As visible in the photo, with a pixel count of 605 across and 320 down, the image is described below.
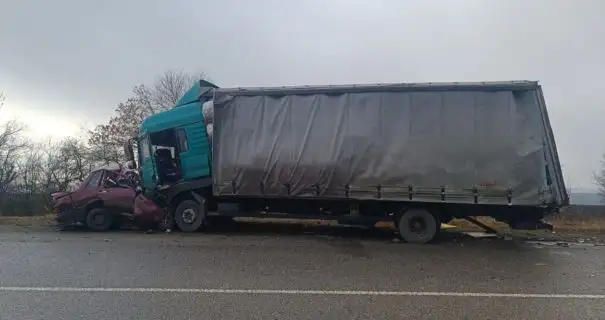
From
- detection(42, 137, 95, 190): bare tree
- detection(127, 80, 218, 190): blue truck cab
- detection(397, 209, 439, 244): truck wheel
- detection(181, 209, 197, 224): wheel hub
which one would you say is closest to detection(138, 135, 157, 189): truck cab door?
detection(127, 80, 218, 190): blue truck cab

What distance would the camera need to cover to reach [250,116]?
11500mm

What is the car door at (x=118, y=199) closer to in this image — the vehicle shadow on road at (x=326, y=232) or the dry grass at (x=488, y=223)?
the vehicle shadow on road at (x=326, y=232)

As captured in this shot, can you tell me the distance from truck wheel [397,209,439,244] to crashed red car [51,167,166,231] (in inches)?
236

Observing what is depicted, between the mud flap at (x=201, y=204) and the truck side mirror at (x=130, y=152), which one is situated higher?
the truck side mirror at (x=130, y=152)

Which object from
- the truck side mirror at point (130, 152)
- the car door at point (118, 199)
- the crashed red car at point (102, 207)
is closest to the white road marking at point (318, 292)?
the crashed red car at point (102, 207)

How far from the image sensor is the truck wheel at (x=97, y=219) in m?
12.6

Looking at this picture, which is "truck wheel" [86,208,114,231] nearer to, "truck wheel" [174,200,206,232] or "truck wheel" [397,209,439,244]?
"truck wheel" [174,200,206,232]

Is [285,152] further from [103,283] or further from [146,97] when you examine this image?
[146,97]

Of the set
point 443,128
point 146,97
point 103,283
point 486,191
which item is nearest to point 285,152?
point 443,128

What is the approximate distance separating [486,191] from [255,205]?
17.3 feet

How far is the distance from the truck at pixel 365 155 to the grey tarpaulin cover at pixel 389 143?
2 centimetres

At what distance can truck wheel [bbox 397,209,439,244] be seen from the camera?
10.7 m

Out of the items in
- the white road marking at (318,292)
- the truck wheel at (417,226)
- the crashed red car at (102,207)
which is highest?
the crashed red car at (102,207)

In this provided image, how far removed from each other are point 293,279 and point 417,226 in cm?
482
